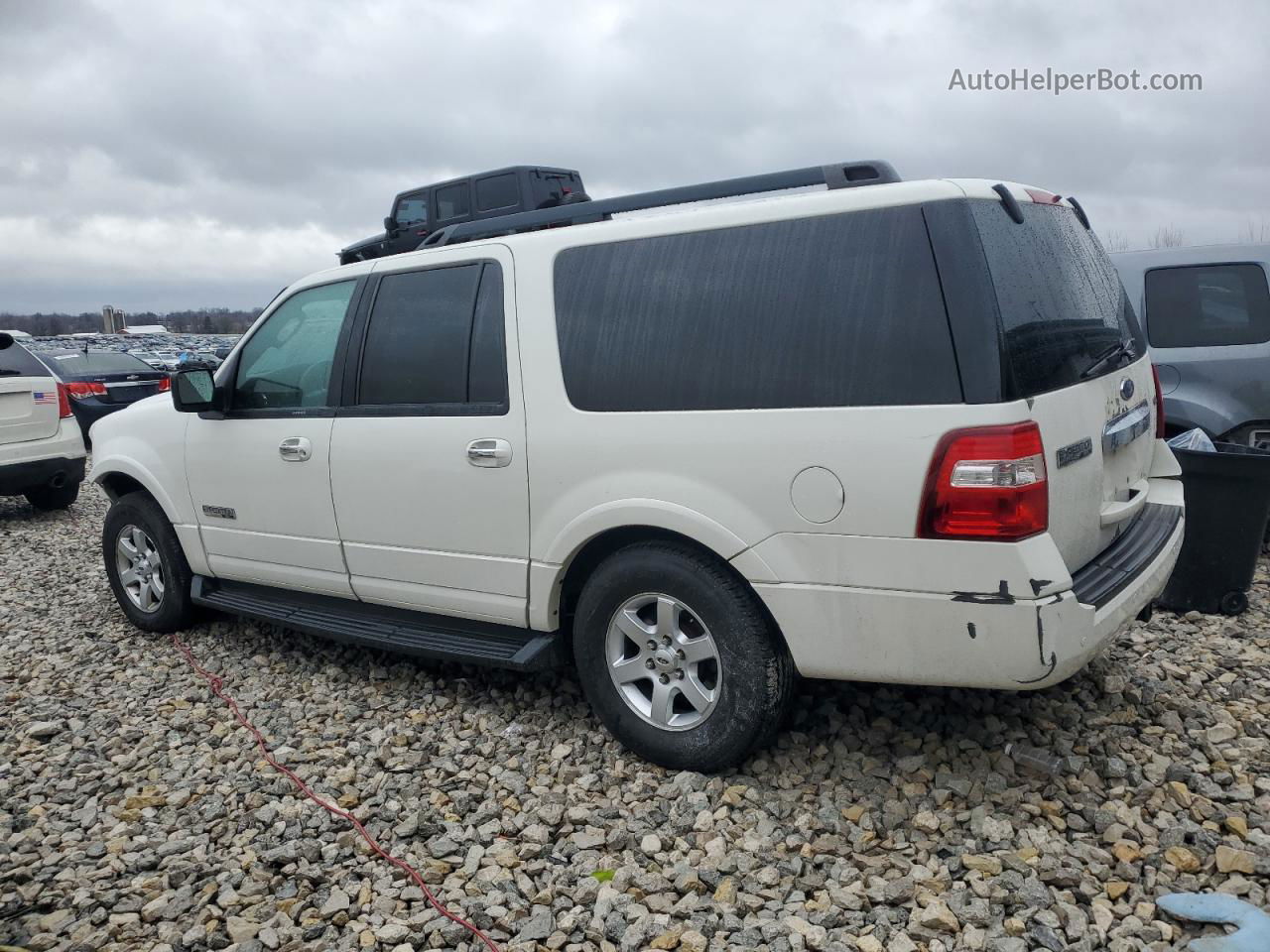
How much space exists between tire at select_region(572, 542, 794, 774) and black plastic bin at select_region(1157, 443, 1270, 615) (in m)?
2.42

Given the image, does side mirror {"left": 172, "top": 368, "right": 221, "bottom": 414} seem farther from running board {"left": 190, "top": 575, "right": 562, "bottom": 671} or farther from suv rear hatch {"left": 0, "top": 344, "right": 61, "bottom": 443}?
suv rear hatch {"left": 0, "top": 344, "right": 61, "bottom": 443}

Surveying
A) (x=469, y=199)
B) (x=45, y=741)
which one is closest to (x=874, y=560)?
(x=45, y=741)

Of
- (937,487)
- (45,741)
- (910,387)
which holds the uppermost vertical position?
(910,387)

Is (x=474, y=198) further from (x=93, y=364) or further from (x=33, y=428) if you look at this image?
(x=33, y=428)

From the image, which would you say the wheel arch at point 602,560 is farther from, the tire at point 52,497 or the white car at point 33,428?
the tire at point 52,497

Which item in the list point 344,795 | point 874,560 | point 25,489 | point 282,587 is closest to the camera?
point 874,560

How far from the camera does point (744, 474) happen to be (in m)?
3.04

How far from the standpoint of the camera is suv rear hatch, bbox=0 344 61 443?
850cm

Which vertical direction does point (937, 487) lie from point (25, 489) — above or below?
above

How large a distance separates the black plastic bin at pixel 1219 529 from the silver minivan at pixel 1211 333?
1371 millimetres

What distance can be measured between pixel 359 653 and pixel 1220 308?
17.7ft

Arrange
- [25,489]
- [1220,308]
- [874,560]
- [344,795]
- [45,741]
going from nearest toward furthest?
[874,560]
[344,795]
[45,741]
[1220,308]
[25,489]

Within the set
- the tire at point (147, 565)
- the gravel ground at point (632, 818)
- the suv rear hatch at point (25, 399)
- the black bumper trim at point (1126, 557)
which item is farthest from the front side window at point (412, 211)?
the black bumper trim at point (1126, 557)

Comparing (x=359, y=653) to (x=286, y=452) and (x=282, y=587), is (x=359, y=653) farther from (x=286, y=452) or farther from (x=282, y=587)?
(x=286, y=452)
